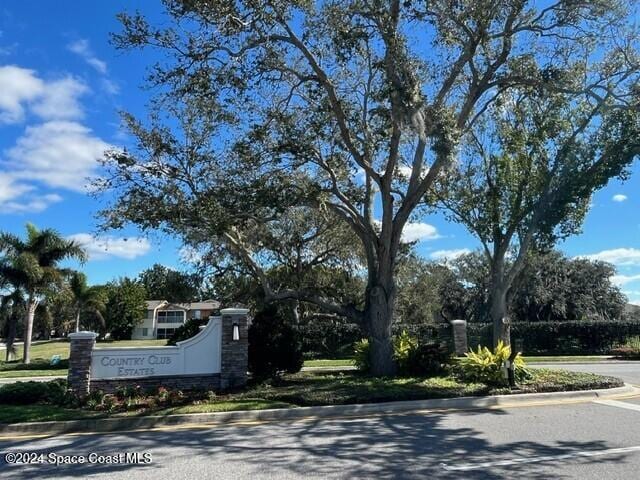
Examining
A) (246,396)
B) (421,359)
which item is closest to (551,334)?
(421,359)

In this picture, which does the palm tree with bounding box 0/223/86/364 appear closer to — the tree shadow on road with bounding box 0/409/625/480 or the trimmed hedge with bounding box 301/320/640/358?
the trimmed hedge with bounding box 301/320/640/358

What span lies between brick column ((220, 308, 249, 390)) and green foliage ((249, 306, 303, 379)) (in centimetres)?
122

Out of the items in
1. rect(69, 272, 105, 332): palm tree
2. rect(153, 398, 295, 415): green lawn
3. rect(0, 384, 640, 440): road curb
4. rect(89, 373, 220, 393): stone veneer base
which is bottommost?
rect(0, 384, 640, 440): road curb

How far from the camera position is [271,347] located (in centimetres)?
1525

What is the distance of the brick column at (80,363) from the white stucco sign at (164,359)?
196 millimetres

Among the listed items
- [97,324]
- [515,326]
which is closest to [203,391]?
[515,326]

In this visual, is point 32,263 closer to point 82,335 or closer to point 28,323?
point 28,323

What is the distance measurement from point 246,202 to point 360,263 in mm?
13806

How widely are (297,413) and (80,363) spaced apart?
17.6ft

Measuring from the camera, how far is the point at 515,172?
18.0m

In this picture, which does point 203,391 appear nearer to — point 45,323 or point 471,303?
point 45,323

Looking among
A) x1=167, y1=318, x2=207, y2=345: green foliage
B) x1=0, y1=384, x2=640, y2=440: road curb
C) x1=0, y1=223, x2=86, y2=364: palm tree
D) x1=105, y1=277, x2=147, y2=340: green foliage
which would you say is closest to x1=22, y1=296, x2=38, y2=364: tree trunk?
x1=0, y1=223, x2=86, y2=364: palm tree

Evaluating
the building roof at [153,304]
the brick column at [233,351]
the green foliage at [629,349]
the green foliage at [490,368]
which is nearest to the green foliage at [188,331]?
the brick column at [233,351]

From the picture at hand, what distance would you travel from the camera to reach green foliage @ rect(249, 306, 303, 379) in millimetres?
15203
